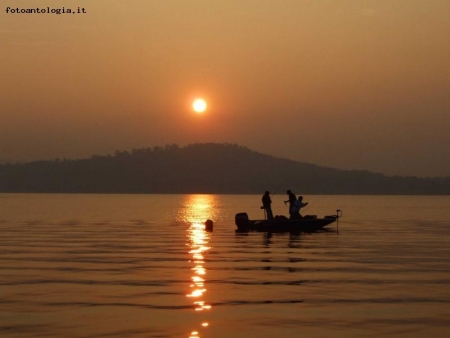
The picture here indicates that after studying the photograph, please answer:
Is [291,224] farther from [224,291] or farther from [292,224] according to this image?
[224,291]

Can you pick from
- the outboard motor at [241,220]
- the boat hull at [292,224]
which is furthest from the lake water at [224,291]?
the outboard motor at [241,220]

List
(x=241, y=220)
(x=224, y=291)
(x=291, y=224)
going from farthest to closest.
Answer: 1. (x=241, y=220)
2. (x=291, y=224)
3. (x=224, y=291)

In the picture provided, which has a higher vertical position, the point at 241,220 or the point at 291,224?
the point at 241,220

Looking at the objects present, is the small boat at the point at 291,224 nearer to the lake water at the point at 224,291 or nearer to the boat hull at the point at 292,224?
the boat hull at the point at 292,224

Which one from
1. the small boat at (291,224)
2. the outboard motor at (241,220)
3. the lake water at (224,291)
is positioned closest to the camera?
the lake water at (224,291)

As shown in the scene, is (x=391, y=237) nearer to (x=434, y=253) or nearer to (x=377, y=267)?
(x=434, y=253)

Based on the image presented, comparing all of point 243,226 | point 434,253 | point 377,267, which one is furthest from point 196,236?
point 377,267

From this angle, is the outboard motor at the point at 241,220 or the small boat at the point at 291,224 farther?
the outboard motor at the point at 241,220

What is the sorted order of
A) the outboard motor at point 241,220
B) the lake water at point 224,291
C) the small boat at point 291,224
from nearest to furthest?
1. the lake water at point 224,291
2. the small boat at point 291,224
3. the outboard motor at point 241,220

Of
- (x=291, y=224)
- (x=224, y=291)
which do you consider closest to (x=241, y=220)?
(x=291, y=224)

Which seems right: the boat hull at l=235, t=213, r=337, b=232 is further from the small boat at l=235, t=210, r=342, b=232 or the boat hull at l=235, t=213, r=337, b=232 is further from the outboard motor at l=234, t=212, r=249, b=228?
the outboard motor at l=234, t=212, r=249, b=228

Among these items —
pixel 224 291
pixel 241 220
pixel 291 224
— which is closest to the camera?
pixel 224 291

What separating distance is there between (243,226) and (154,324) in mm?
35945

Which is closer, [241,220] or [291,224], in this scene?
[291,224]
